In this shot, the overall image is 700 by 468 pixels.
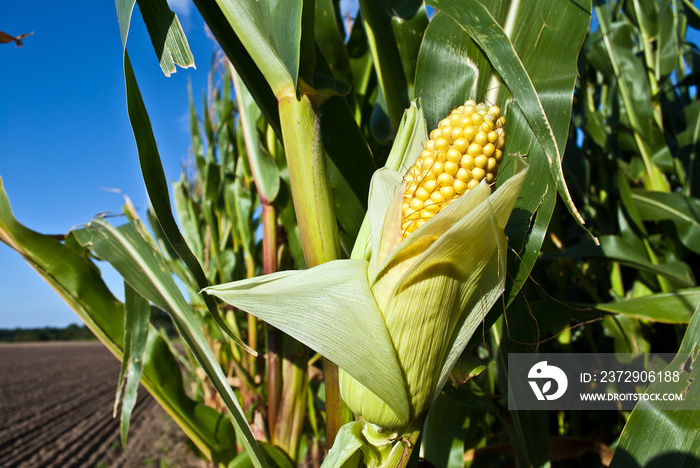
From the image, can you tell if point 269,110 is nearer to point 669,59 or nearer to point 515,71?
point 515,71

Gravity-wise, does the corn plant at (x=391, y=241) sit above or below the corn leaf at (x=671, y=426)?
above

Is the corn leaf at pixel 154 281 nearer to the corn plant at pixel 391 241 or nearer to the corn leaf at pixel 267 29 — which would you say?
the corn plant at pixel 391 241

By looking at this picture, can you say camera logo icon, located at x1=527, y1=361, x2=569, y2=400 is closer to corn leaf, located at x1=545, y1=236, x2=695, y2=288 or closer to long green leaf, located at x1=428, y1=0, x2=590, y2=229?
corn leaf, located at x1=545, y1=236, x2=695, y2=288

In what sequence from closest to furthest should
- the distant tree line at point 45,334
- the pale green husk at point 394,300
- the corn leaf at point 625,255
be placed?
the pale green husk at point 394,300
the corn leaf at point 625,255
the distant tree line at point 45,334

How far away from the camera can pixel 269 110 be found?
0.65 m

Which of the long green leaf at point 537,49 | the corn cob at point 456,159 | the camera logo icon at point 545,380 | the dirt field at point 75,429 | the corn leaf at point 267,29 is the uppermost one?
the corn leaf at point 267,29

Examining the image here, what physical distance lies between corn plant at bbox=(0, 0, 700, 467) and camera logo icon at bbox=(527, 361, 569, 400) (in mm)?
68

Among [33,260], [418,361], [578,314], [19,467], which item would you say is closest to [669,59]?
[578,314]

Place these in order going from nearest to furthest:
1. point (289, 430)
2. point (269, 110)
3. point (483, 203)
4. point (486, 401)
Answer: point (483, 203) → point (269, 110) → point (486, 401) → point (289, 430)

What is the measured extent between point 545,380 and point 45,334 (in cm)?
5700

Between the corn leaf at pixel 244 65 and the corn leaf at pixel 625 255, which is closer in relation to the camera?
the corn leaf at pixel 244 65

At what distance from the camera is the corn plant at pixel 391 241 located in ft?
1.42

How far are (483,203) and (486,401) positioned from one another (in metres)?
0.68

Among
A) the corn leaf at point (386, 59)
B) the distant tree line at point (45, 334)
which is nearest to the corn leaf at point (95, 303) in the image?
the corn leaf at point (386, 59)
